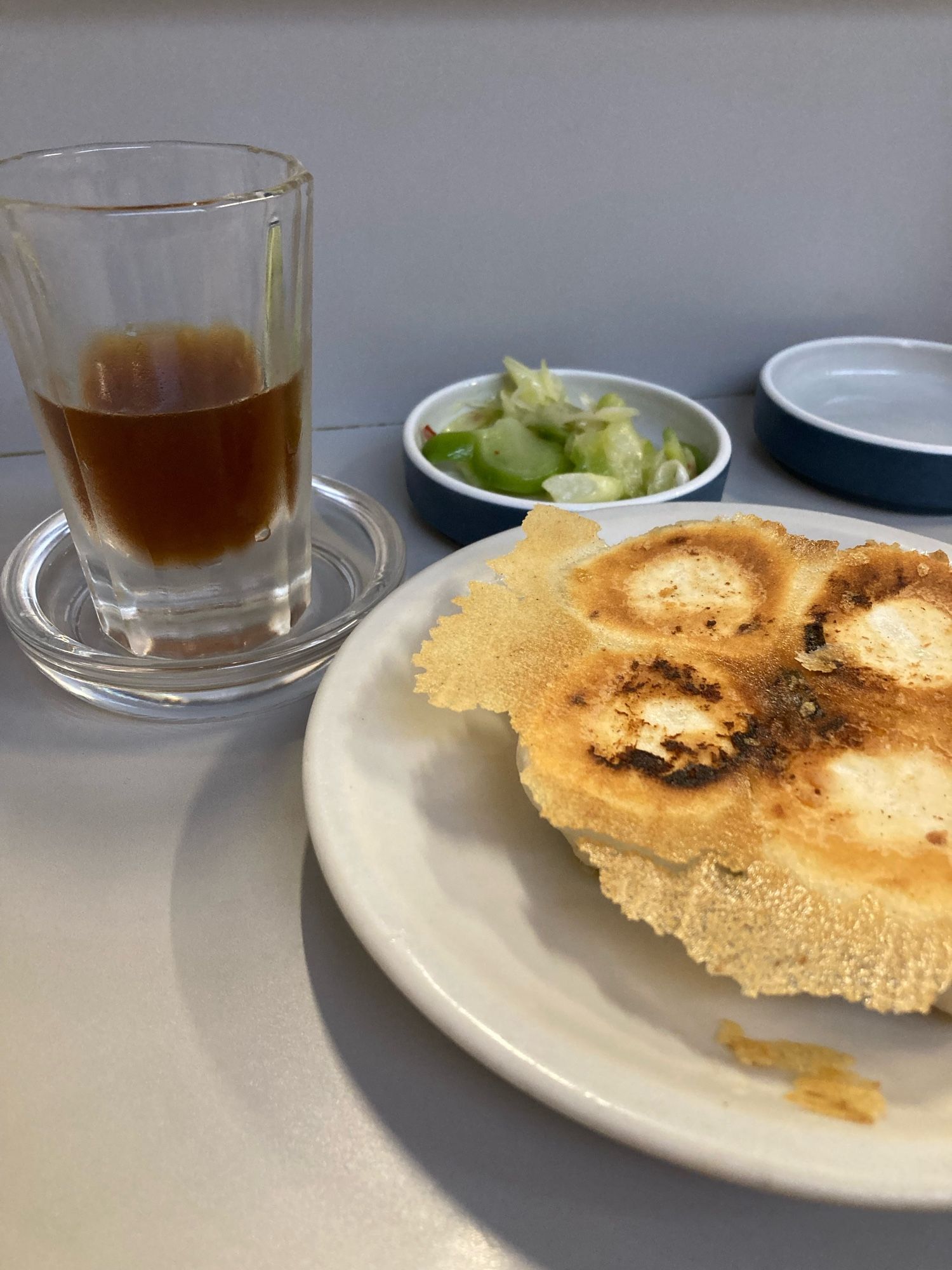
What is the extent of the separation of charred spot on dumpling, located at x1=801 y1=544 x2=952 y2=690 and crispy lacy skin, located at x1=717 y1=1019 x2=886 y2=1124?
251 millimetres

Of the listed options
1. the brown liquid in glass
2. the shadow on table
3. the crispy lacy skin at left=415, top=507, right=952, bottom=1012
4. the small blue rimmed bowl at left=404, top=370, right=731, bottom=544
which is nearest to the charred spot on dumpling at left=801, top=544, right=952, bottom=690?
the crispy lacy skin at left=415, top=507, right=952, bottom=1012

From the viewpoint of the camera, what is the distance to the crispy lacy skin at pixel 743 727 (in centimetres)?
45

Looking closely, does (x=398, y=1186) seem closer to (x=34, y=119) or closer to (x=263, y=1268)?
(x=263, y=1268)

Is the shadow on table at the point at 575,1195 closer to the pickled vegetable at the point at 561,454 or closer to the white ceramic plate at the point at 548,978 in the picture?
the white ceramic plate at the point at 548,978

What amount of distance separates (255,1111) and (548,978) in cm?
18

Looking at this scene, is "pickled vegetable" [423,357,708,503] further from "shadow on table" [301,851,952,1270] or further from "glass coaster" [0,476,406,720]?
"shadow on table" [301,851,952,1270]

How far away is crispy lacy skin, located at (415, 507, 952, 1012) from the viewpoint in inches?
17.7

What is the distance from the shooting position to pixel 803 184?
116 centimetres

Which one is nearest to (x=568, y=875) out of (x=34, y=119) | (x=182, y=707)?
(x=182, y=707)

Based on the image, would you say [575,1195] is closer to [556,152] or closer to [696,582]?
[696,582]

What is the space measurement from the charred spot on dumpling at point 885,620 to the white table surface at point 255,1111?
318mm

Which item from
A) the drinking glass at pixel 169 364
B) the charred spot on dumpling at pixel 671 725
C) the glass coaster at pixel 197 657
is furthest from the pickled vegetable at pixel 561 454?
the charred spot on dumpling at pixel 671 725

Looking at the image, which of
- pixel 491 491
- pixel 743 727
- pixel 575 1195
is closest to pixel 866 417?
pixel 491 491

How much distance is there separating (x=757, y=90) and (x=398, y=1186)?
1.20 m
